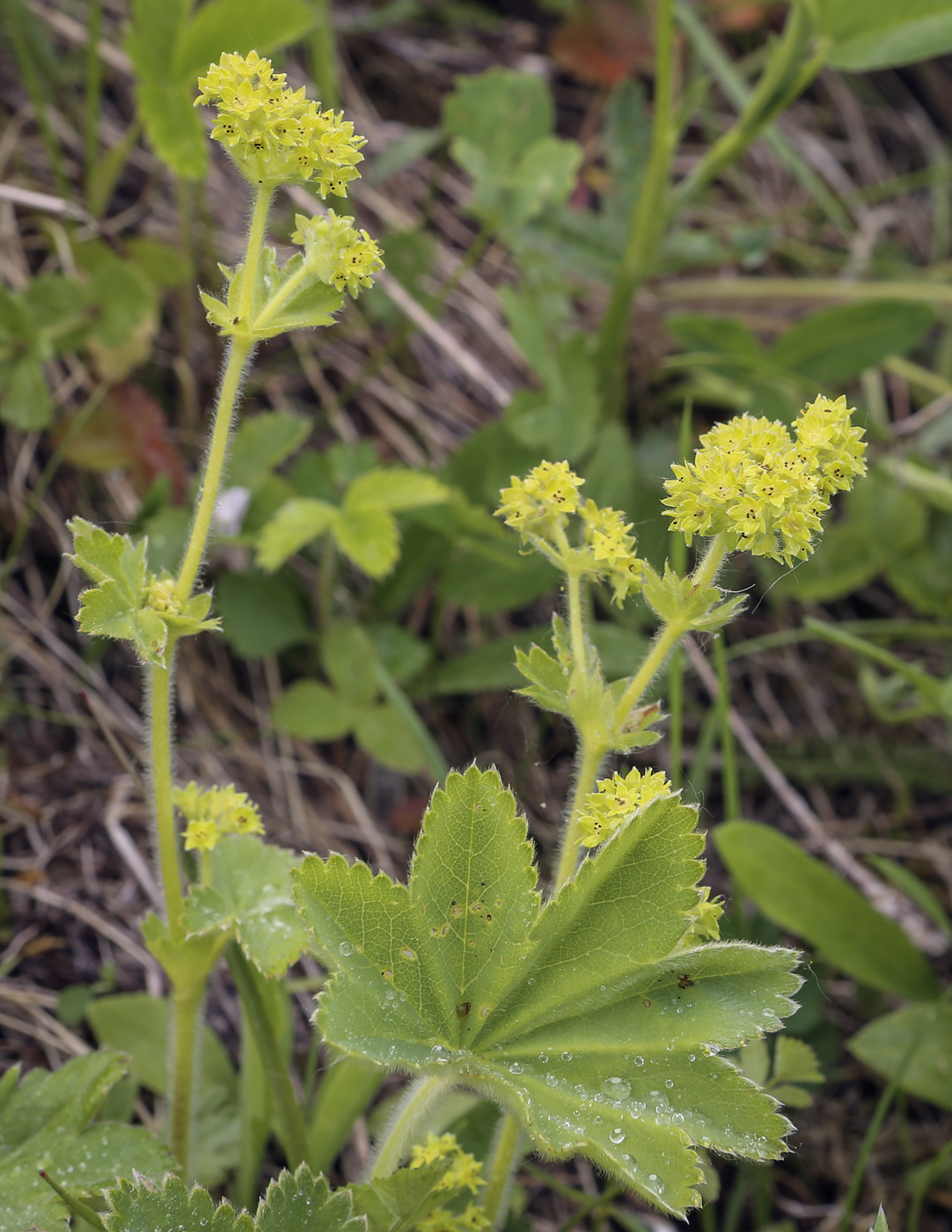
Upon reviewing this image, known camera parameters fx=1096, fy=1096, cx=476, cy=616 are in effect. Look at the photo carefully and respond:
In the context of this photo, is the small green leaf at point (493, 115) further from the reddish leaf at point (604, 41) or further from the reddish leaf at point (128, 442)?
the reddish leaf at point (128, 442)

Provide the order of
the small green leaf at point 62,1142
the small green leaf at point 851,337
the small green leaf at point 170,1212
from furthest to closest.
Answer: the small green leaf at point 851,337 < the small green leaf at point 62,1142 < the small green leaf at point 170,1212

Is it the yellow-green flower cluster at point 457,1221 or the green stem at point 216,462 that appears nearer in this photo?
the green stem at point 216,462

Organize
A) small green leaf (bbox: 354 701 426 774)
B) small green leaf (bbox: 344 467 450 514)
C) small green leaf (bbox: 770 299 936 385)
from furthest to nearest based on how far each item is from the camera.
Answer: small green leaf (bbox: 770 299 936 385) < small green leaf (bbox: 354 701 426 774) < small green leaf (bbox: 344 467 450 514)

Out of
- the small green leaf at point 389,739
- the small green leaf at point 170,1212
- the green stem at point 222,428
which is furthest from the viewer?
the small green leaf at point 389,739

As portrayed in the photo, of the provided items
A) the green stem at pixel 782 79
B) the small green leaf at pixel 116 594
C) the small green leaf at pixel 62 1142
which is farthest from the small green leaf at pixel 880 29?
the small green leaf at pixel 62 1142

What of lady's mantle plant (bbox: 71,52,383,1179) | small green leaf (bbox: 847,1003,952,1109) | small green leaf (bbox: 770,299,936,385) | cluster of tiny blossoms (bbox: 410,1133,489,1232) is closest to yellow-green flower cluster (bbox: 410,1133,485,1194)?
cluster of tiny blossoms (bbox: 410,1133,489,1232)

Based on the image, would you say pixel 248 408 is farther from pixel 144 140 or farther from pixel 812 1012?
pixel 812 1012

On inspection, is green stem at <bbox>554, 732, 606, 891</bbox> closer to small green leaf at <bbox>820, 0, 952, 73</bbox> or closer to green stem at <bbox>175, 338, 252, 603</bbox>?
green stem at <bbox>175, 338, 252, 603</bbox>

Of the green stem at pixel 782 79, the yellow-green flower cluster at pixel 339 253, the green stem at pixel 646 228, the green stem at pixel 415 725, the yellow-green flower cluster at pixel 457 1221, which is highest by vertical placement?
the green stem at pixel 782 79
